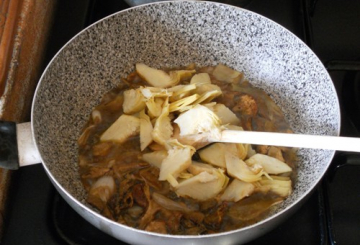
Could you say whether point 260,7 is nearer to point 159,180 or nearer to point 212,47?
point 212,47

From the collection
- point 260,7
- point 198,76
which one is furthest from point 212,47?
point 260,7

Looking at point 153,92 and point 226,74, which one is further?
point 226,74

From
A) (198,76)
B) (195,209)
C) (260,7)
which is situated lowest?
(195,209)

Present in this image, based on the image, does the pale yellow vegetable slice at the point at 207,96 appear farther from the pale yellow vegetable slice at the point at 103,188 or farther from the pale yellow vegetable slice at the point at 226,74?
the pale yellow vegetable slice at the point at 103,188

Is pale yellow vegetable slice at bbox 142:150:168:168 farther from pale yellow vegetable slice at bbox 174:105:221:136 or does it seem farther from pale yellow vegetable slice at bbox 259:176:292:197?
pale yellow vegetable slice at bbox 259:176:292:197

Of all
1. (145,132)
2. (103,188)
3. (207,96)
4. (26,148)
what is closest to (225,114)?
(207,96)

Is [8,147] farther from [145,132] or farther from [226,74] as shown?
[226,74]

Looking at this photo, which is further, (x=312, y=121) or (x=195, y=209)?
(x=312, y=121)
